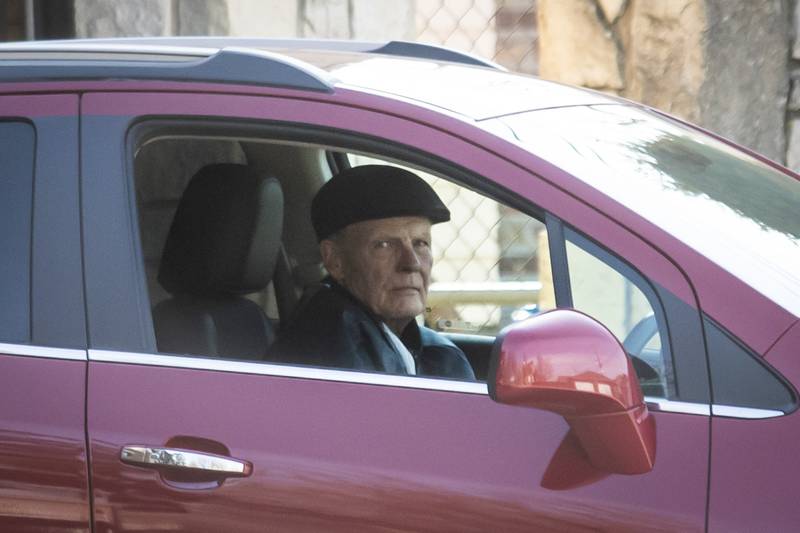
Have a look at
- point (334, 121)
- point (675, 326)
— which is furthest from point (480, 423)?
point (334, 121)

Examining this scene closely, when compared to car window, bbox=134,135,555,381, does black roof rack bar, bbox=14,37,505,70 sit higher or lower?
higher

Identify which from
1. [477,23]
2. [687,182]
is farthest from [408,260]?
[477,23]

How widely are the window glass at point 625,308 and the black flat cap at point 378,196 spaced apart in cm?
88

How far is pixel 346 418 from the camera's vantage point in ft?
8.13

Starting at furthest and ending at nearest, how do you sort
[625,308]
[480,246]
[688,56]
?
[480,246], [688,56], [625,308]

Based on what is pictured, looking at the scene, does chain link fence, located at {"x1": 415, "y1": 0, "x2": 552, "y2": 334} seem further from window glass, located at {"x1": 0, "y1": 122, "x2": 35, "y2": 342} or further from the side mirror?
the side mirror

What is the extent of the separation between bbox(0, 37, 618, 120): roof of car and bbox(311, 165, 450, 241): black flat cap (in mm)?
260

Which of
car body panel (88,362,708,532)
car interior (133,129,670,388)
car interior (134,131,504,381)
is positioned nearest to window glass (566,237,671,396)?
car interior (133,129,670,388)

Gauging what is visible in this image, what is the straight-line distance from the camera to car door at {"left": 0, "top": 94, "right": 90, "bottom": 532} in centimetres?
256

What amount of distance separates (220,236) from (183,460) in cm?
86

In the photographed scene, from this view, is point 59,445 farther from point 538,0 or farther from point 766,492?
point 538,0

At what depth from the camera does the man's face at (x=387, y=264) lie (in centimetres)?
344

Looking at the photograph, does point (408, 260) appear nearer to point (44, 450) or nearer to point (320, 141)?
point (320, 141)

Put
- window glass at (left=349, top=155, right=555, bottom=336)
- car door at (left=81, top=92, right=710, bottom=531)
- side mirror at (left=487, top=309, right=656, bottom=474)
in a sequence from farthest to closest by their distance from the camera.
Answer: window glass at (left=349, top=155, right=555, bottom=336)
car door at (left=81, top=92, right=710, bottom=531)
side mirror at (left=487, top=309, right=656, bottom=474)
